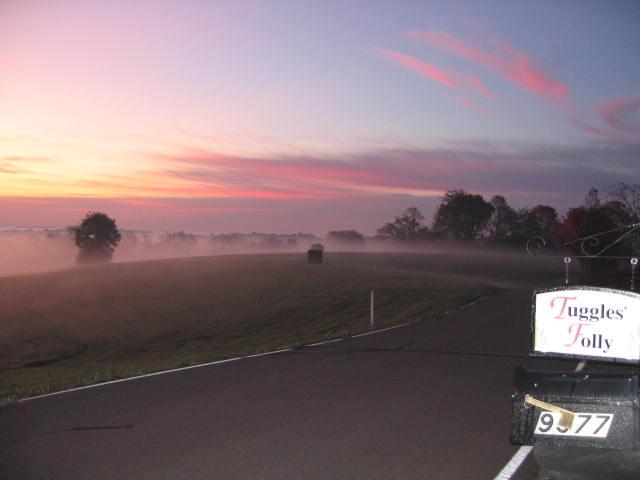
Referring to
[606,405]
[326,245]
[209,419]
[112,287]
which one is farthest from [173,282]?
[326,245]

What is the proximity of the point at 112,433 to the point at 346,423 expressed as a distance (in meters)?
2.83

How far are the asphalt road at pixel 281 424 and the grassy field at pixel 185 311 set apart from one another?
197cm

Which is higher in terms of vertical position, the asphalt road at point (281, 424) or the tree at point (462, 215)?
the tree at point (462, 215)

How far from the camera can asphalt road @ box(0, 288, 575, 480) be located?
5988 millimetres

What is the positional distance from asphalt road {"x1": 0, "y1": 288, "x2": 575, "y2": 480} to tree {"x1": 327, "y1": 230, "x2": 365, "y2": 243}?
125m

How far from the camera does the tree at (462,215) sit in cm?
11319

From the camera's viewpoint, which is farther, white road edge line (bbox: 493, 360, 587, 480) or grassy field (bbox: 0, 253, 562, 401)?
grassy field (bbox: 0, 253, 562, 401)

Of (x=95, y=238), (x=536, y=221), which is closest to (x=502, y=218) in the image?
(x=536, y=221)

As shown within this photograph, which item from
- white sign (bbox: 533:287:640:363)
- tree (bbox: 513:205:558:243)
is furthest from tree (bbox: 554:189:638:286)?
tree (bbox: 513:205:558:243)

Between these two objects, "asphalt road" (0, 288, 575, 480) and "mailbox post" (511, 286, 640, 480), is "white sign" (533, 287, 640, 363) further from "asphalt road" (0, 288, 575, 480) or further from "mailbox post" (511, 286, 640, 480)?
"asphalt road" (0, 288, 575, 480)

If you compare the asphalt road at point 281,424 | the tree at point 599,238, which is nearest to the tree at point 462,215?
the tree at point 599,238

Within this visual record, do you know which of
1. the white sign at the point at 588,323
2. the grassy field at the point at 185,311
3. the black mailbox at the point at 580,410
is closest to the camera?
the black mailbox at the point at 580,410

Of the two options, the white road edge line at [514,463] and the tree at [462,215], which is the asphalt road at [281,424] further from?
the tree at [462,215]

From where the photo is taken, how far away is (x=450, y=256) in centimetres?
8456
